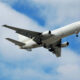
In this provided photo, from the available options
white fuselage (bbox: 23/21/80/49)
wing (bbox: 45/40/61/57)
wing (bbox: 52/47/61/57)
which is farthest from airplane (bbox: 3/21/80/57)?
wing (bbox: 52/47/61/57)

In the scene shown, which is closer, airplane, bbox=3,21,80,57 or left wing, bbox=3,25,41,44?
airplane, bbox=3,21,80,57

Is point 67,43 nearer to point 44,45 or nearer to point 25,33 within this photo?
point 44,45

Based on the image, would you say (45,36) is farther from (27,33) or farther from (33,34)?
(27,33)

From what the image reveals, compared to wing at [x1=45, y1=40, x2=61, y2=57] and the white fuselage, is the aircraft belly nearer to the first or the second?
the white fuselage

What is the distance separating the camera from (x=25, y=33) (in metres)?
81.4

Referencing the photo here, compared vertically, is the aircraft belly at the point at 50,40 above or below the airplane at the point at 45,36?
below

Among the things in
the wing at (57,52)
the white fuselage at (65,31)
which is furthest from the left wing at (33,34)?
the wing at (57,52)

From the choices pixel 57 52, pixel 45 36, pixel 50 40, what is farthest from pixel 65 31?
pixel 57 52

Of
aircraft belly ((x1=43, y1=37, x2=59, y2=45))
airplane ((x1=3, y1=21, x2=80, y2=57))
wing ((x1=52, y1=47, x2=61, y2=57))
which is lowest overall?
aircraft belly ((x1=43, y1=37, x2=59, y2=45))

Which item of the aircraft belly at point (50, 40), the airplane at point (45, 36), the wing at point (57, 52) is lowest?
the aircraft belly at point (50, 40)

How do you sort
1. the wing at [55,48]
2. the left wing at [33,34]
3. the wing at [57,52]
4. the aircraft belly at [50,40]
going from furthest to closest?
the wing at [57,52]
the wing at [55,48]
the left wing at [33,34]
the aircraft belly at [50,40]

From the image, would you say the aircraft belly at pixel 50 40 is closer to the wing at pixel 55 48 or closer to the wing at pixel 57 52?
the wing at pixel 55 48

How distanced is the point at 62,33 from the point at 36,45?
728 cm

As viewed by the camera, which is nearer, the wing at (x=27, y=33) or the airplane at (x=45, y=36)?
the wing at (x=27, y=33)
